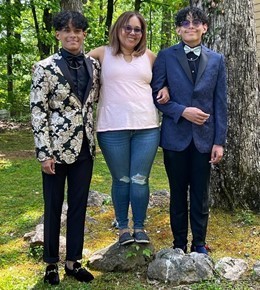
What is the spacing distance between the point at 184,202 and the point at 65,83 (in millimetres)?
1357

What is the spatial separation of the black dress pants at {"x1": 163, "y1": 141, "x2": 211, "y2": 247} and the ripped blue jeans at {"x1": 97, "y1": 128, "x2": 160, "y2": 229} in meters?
0.18

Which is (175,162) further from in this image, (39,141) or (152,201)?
(152,201)

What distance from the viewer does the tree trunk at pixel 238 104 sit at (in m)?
4.50

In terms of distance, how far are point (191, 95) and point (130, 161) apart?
70 cm

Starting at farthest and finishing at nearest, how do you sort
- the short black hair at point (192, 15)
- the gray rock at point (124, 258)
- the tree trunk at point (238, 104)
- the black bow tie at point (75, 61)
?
the tree trunk at point (238, 104) → the gray rock at point (124, 258) → the short black hair at point (192, 15) → the black bow tie at point (75, 61)

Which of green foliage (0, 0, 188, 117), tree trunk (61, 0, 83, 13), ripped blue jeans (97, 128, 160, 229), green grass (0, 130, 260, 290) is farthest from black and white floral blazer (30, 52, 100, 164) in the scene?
green foliage (0, 0, 188, 117)

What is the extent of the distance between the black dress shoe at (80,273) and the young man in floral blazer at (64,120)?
0.16 m

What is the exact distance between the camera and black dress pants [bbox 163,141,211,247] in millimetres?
3480

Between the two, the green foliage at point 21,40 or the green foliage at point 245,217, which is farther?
the green foliage at point 21,40

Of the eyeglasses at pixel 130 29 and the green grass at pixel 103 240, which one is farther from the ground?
the eyeglasses at pixel 130 29

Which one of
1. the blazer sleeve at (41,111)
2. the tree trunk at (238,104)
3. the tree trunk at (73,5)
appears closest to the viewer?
the blazer sleeve at (41,111)

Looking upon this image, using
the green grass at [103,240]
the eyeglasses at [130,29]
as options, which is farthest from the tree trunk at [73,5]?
the eyeglasses at [130,29]

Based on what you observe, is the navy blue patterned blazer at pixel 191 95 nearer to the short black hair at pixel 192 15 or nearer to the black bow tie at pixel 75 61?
the short black hair at pixel 192 15

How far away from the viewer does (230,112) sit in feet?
15.0
